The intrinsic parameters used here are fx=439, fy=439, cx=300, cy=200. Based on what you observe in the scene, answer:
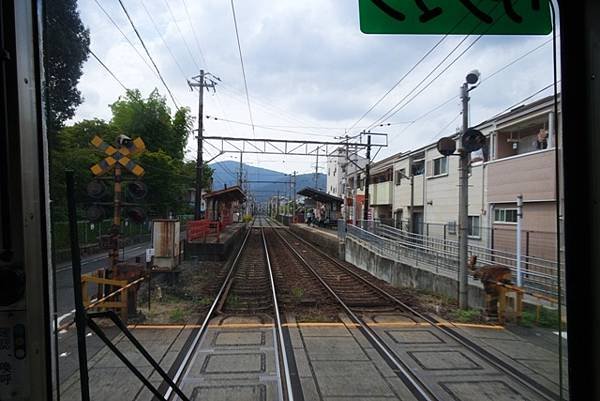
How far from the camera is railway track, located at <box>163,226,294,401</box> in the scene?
4.22 metres

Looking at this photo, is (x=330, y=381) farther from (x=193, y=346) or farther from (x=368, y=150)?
(x=368, y=150)

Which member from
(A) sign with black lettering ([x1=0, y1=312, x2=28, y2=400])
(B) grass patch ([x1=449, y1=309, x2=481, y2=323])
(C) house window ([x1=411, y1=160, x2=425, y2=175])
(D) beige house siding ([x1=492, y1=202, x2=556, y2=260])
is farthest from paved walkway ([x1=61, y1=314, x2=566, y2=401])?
(C) house window ([x1=411, y1=160, x2=425, y2=175])

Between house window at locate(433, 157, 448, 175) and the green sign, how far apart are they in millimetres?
16617

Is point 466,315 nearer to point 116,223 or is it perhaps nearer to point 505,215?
point 116,223


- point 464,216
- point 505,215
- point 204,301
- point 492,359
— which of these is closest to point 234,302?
point 204,301

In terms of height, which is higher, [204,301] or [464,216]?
[464,216]

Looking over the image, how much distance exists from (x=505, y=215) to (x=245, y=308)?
8.61 m

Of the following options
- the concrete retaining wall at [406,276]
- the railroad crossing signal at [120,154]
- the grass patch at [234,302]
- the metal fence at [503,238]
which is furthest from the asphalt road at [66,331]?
the concrete retaining wall at [406,276]

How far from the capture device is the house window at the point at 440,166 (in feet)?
59.0

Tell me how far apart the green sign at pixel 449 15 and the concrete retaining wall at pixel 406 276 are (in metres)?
6.83

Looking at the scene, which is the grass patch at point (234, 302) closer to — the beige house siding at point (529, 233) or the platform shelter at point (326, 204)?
the beige house siding at point (529, 233)

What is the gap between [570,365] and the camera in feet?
5.09

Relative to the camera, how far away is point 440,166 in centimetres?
1877

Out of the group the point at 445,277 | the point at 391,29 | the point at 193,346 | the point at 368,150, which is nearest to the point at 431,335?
the point at 193,346
